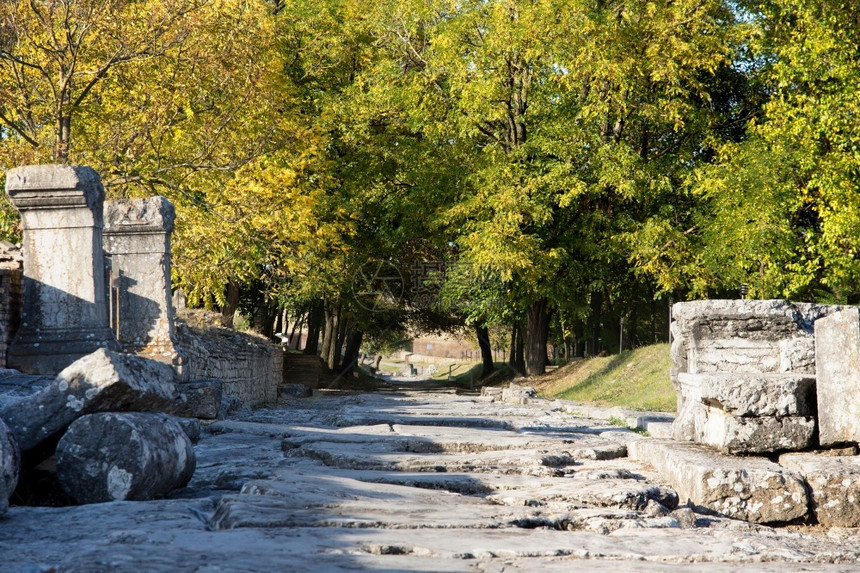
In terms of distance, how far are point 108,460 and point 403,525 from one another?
1894 mm

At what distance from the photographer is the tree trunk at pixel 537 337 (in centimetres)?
2830

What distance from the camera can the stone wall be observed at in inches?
518

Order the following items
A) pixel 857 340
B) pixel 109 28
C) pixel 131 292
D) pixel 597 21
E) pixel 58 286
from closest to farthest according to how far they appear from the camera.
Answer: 1. pixel 857 340
2. pixel 58 286
3. pixel 131 292
4. pixel 109 28
5. pixel 597 21

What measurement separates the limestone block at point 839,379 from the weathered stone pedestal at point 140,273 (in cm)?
689

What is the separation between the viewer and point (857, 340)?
6.96 metres

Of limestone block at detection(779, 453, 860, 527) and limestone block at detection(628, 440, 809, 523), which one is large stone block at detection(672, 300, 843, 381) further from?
limestone block at detection(779, 453, 860, 527)

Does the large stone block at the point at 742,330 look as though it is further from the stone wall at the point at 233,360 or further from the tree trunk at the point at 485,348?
the tree trunk at the point at 485,348

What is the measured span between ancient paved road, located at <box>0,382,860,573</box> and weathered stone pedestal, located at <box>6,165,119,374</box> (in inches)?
83.1

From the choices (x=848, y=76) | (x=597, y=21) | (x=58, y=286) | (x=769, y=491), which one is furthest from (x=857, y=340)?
(x=597, y=21)

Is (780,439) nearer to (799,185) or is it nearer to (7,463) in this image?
(7,463)

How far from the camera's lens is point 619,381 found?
71.0 feet

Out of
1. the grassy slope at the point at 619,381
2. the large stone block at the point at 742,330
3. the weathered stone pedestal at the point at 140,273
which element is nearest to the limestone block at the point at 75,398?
the weathered stone pedestal at the point at 140,273

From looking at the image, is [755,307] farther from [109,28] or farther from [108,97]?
[108,97]

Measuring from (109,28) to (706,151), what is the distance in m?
17.6
